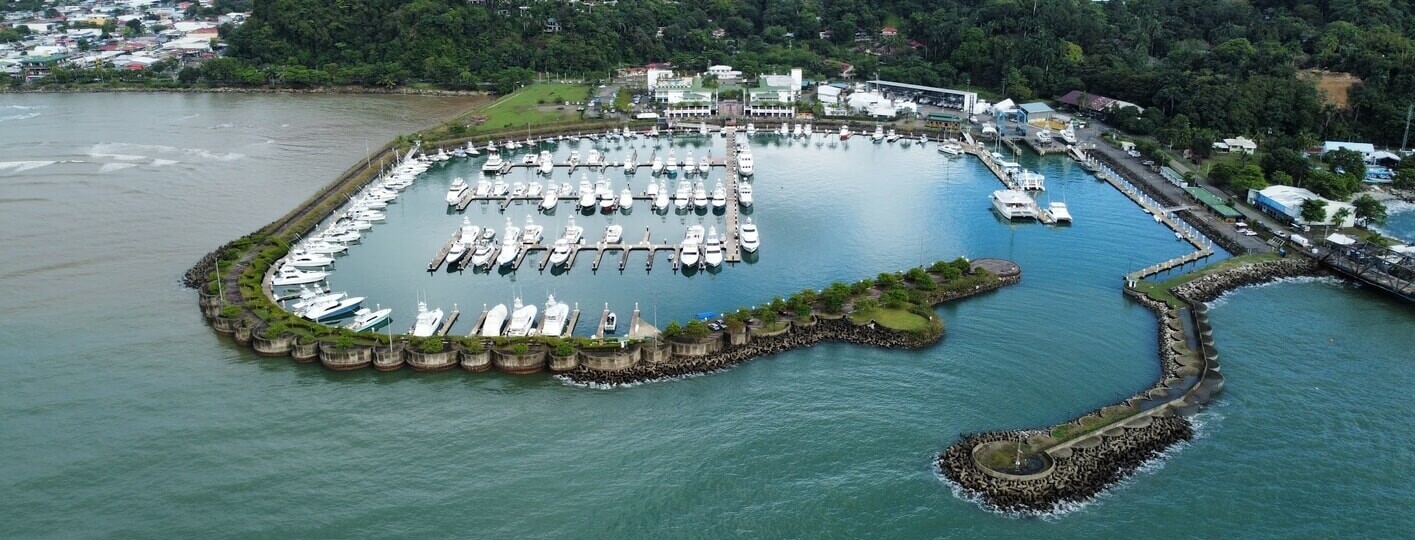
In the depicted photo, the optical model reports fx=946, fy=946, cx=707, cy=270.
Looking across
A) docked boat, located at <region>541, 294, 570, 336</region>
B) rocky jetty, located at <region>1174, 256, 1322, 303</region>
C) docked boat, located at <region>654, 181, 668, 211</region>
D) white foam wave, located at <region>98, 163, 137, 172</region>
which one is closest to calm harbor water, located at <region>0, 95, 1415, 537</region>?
rocky jetty, located at <region>1174, 256, 1322, 303</region>

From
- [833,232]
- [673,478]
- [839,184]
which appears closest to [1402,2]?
[839,184]

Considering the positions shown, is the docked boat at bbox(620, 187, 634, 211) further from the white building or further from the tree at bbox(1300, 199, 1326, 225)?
the tree at bbox(1300, 199, 1326, 225)

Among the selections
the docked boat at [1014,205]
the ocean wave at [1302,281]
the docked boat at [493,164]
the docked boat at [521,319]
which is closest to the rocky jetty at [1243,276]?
the ocean wave at [1302,281]

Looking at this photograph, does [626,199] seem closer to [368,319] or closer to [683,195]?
[683,195]

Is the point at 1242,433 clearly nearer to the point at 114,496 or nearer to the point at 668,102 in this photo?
the point at 114,496

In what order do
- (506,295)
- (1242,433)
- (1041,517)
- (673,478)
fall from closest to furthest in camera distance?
1. (1041,517)
2. (673,478)
3. (1242,433)
4. (506,295)

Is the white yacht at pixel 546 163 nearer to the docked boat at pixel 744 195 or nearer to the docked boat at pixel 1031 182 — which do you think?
the docked boat at pixel 744 195
